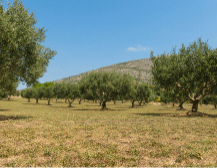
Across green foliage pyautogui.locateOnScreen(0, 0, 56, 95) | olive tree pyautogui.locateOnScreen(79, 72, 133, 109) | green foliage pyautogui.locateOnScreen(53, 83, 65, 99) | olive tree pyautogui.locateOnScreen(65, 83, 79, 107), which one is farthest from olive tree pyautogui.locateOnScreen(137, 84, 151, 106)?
green foliage pyautogui.locateOnScreen(0, 0, 56, 95)

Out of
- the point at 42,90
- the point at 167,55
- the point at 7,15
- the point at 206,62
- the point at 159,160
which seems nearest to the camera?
the point at 159,160

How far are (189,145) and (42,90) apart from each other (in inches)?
3756

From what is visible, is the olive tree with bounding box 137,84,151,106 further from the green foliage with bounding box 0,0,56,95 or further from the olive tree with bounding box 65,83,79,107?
the green foliage with bounding box 0,0,56,95

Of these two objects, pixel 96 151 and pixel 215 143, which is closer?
pixel 96 151

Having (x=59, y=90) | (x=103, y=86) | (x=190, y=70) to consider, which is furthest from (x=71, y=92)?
(x=190, y=70)

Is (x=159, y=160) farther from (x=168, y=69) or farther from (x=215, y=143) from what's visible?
(x=168, y=69)

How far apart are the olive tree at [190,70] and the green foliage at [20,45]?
18866mm

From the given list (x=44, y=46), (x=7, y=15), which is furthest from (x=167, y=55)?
(x=7, y=15)

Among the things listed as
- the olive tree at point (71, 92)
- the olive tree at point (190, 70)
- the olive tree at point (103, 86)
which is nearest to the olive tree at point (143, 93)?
the olive tree at point (71, 92)

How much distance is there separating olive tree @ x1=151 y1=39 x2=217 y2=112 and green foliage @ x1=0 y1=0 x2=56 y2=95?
18866 millimetres

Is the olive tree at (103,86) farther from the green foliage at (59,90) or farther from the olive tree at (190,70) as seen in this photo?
the green foliage at (59,90)

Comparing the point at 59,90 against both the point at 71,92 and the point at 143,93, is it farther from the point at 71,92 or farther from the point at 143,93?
the point at 143,93

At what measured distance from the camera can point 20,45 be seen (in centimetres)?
2053

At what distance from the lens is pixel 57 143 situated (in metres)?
11.8
